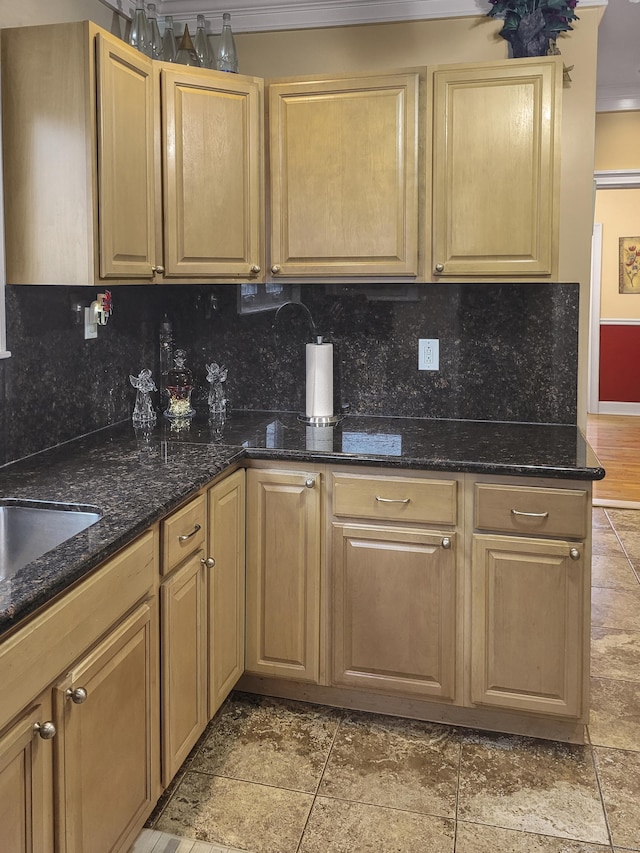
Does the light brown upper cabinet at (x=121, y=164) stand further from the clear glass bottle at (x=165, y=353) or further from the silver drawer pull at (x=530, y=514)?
the silver drawer pull at (x=530, y=514)

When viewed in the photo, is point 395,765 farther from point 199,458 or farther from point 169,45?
point 169,45

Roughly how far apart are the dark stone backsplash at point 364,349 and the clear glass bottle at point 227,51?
31.7 inches

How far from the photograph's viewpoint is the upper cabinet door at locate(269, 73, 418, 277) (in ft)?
8.69

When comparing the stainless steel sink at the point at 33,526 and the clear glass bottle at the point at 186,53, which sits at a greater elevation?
the clear glass bottle at the point at 186,53

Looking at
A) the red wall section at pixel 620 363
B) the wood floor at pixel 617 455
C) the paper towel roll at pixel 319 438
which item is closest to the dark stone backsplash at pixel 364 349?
the paper towel roll at pixel 319 438

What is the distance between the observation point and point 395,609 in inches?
99.1

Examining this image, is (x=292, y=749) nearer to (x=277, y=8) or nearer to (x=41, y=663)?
(x=41, y=663)

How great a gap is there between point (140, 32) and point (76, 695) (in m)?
2.18

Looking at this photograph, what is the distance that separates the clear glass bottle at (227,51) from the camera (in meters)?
2.81

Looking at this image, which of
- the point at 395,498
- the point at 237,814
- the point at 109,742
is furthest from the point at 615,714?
the point at 109,742

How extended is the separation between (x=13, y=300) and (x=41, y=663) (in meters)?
1.28

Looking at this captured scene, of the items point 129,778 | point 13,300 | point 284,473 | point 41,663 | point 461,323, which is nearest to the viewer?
point 41,663

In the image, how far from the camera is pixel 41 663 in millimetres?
1413

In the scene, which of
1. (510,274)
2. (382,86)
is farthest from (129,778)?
(382,86)
